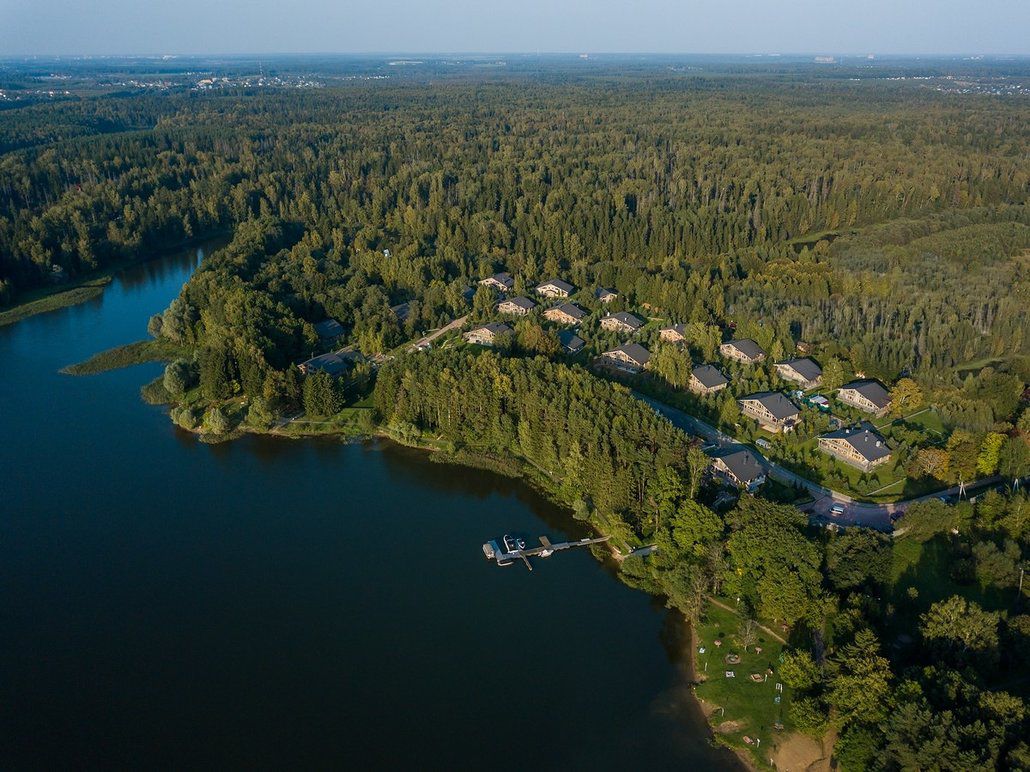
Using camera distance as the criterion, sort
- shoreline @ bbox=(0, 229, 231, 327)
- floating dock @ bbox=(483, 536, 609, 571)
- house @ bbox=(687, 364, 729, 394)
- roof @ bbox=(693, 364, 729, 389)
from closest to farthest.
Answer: floating dock @ bbox=(483, 536, 609, 571), house @ bbox=(687, 364, 729, 394), roof @ bbox=(693, 364, 729, 389), shoreline @ bbox=(0, 229, 231, 327)

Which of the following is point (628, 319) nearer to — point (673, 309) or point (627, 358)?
point (673, 309)

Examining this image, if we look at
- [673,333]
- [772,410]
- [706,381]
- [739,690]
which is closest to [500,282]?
[673,333]

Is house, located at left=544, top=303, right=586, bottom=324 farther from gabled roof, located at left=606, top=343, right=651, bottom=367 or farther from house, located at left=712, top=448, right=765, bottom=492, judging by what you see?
house, located at left=712, top=448, right=765, bottom=492

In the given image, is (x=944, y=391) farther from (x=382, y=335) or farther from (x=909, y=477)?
(x=382, y=335)

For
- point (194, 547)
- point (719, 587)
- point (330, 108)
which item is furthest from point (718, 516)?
point (330, 108)

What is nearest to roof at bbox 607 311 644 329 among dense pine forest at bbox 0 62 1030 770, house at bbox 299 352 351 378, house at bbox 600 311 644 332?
house at bbox 600 311 644 332
